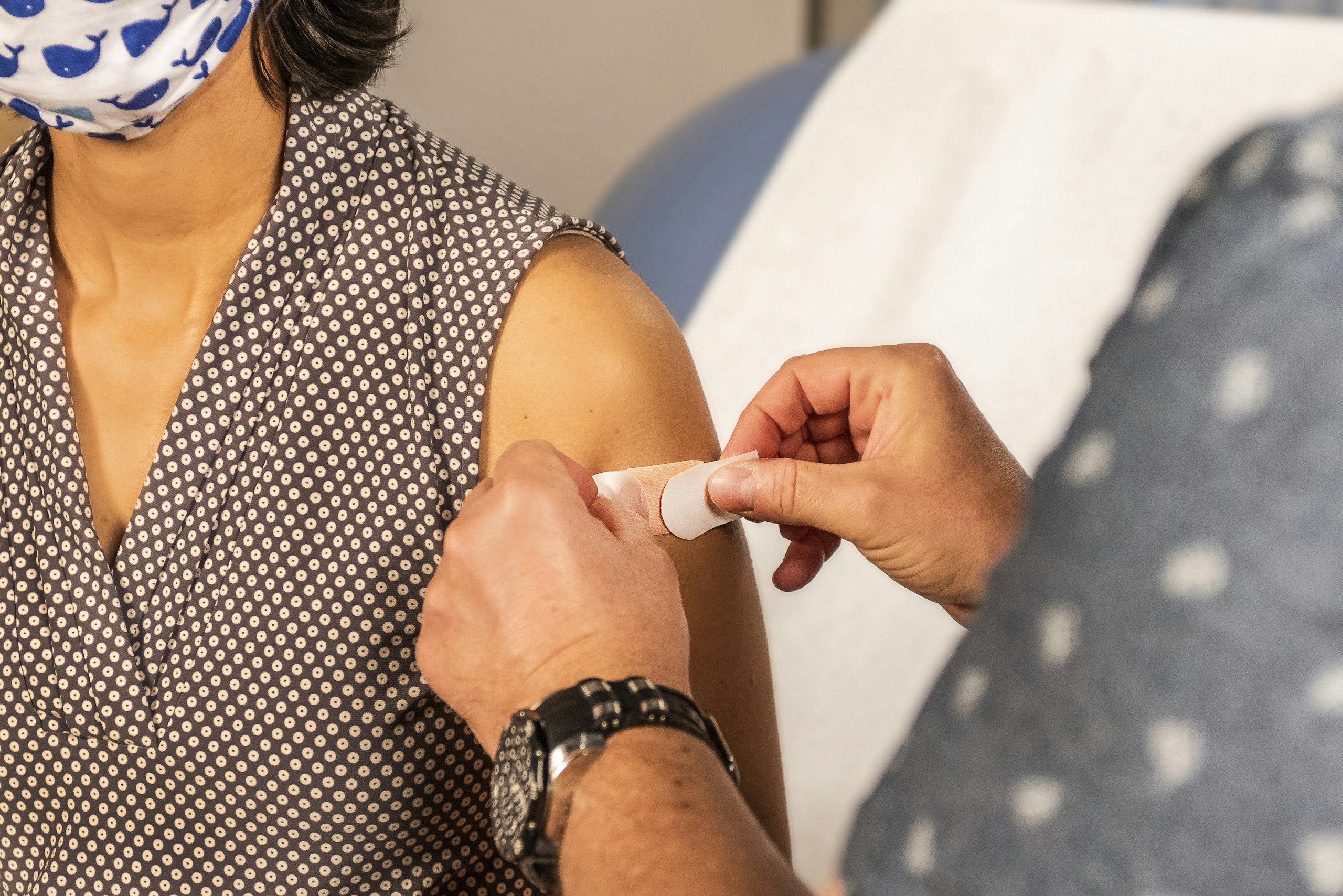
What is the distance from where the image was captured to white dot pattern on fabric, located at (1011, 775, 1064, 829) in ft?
1.05

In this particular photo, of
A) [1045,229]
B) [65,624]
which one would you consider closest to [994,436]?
[65,624]

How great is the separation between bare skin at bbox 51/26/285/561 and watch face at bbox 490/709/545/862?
1.52ft

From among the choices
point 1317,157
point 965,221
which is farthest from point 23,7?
point 965,221

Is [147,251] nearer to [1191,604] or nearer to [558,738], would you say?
[558,738]

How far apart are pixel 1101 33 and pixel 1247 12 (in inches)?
17.8

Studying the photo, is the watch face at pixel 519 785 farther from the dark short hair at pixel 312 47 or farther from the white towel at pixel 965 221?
the white towel at pixel 965 221

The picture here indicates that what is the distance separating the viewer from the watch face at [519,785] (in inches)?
22.1

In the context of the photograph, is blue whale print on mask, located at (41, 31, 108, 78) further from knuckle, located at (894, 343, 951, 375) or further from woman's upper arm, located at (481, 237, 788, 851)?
knuckle, located at (894, 343, 951, 375)

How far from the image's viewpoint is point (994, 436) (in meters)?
0.84

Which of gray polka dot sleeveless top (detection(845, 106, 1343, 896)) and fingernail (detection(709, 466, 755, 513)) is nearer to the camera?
gray polka dot sleeveless top (detection(845, 106, 1343, 896))

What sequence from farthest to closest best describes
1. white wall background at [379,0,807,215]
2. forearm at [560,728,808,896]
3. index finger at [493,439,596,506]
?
white wall background at [379,0,807,215] < index finger at [493,439,596,506] < forearm at [560,728,808,896]

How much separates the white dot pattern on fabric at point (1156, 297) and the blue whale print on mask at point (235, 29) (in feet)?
2.41

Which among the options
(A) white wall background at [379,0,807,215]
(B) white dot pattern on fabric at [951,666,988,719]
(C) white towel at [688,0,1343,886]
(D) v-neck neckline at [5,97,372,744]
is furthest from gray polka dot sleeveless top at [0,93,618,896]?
(A) white wall background at [379,0,807,215]

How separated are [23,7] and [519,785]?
621mm
